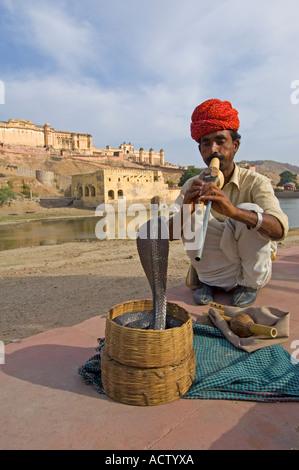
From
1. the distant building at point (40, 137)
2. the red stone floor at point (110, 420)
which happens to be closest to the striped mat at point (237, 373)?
the red stone floor at point (110, 420)

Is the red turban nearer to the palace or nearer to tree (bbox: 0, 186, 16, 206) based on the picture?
tree (bbox: 0, 186, 16, 206)

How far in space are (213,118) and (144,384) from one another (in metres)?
1.70

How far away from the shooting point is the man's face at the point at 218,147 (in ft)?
7.18

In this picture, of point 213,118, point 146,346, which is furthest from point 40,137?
point 146,346

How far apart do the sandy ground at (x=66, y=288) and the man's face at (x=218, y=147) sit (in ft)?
6.56

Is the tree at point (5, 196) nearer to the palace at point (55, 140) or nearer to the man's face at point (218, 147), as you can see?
the palace at point (55, 140)

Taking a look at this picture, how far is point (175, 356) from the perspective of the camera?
1344 mm

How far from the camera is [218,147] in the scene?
7.21ft

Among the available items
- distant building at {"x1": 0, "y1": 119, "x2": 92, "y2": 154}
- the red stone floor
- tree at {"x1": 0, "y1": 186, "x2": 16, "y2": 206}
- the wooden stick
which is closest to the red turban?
the wooden stick

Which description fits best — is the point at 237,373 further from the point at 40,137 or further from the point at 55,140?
the point at 55,140

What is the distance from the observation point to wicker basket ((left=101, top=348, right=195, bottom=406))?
4.29ft

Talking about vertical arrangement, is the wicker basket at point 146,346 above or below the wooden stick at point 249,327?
above

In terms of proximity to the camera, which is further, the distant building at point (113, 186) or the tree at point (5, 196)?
the distant building at point (113, 186)

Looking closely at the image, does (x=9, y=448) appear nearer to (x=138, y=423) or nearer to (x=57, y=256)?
(x=138, y=423)
